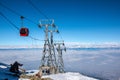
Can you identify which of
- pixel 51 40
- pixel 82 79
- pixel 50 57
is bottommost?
pixel 82 79

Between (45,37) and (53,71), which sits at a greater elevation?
(45,37)

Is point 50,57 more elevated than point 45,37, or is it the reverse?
point 45,37

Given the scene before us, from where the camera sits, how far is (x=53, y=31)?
142 feet

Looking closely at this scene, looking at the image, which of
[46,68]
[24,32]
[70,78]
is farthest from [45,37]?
[24,32]

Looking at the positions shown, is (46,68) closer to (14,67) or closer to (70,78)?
(14,67)

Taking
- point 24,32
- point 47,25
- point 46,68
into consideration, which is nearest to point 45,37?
point 47,25

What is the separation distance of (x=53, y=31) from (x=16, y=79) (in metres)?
19.1

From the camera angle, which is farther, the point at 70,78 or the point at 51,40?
the point at 51,40

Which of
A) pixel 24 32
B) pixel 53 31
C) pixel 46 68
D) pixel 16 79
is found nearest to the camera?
pixel 24 32

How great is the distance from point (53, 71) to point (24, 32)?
18864mm

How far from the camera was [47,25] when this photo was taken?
134 ft

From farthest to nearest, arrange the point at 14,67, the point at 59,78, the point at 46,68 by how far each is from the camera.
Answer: the point at 46,68
the point at 14,67
the point at 59,78

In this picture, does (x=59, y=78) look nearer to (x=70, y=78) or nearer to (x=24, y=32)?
(x=70, y=78)

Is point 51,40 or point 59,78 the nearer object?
point 59,78
